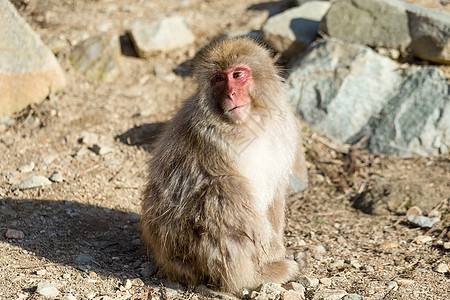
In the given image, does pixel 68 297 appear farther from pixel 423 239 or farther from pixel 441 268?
pixel 423 239

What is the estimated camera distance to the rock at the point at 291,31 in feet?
22.5

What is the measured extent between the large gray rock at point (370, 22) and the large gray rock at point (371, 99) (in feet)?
0.66

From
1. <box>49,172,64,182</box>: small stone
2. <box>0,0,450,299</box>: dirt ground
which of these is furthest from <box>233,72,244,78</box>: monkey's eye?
<box>49,172,64,182</box>: small stone

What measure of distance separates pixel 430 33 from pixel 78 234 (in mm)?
4476

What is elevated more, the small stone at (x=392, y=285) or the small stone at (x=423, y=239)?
the small stone at (x=392, y=285)

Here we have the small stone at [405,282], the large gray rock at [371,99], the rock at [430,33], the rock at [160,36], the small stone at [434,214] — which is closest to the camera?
the small stone at [405,282]

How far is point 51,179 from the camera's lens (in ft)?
16.4

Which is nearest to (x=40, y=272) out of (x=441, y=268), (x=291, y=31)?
(x=441, y=268)

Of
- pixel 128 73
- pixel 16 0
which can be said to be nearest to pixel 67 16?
pixel 16 0

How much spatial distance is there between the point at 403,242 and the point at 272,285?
1448 millimetres

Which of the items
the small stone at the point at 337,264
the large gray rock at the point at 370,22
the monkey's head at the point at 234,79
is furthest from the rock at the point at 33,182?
the large gray rock at the point at 370,22

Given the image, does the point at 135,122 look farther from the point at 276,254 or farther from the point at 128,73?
the point at 276,254

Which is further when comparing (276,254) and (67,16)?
(67,16)

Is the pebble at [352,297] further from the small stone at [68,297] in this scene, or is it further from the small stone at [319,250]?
the small stone at [68,297]
